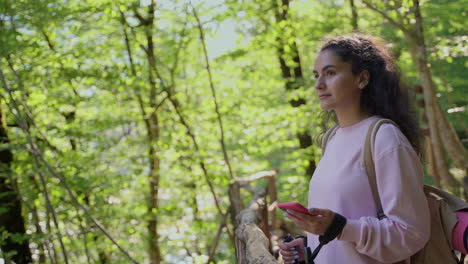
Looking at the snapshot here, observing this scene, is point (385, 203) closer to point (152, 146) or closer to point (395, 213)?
point (395, 213)

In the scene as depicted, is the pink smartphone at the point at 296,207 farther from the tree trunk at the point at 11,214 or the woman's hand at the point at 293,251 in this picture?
the tree trunk at the point at 11,214

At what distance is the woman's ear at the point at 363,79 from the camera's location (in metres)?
1.53

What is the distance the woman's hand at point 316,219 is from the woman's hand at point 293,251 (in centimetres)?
35

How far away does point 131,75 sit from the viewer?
6.98 meters

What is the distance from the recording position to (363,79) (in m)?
1.53

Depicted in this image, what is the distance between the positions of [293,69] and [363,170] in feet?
23.2

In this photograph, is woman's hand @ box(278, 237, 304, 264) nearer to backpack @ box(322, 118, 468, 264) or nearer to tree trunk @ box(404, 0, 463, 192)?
backpack @ box(322, 118, 468, 264)

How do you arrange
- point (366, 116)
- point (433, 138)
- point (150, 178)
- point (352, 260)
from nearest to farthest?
1. point (352, 260)
2. point (366, 116)
3. point (433, 138)
4. point (150, 178)

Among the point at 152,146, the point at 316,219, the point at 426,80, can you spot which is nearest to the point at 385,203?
the point at 316,219

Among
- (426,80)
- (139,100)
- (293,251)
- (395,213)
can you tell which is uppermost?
(139,100)

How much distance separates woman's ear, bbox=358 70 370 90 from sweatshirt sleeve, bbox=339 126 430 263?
0.26 meters

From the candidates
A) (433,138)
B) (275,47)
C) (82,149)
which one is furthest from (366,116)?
(275,47)

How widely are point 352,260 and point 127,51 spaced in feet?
24.3

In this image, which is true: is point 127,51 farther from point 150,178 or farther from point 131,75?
point 150,178
